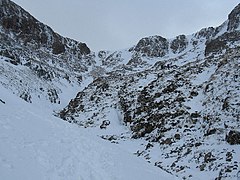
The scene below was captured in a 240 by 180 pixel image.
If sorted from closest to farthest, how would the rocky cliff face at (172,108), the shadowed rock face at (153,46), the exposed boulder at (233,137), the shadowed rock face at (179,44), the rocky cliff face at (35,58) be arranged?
the exposed boulder at (233,137)
the rocky cliff face at (172,108)
the rocky cliff face at (35,58)
the shadowed rock face at (153,46)
the shadowed rock face at (179,44)

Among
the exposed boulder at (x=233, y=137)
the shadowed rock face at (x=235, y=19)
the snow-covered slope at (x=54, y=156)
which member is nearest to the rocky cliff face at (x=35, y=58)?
the snow-covered slope at (x=54, y=156)

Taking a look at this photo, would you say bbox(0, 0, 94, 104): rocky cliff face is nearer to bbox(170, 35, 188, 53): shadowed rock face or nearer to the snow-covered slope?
the snow-covered slope

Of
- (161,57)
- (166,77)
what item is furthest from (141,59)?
(166,77)

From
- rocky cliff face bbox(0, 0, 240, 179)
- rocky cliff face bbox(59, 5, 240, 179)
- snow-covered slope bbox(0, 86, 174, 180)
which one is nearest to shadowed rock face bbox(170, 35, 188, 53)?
rocky cliff face bbox(0, 0, 240, 179)

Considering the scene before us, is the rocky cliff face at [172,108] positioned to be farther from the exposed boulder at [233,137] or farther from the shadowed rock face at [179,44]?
the shadowed rock face at [179,44]

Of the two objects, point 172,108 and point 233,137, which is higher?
point 172,108

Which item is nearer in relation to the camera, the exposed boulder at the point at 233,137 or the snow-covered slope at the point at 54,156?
the snow-covered slope at the point at 54,156

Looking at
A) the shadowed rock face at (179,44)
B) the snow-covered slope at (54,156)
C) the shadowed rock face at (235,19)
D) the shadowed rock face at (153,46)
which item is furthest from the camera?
the shadowed rock face at (179,44)

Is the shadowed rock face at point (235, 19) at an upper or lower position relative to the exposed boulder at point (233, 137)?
upper

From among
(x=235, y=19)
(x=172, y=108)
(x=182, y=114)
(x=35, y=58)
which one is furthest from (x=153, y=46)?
(x=182, y=114)

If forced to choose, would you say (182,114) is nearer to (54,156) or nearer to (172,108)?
(172,108)

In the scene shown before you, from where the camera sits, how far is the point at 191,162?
40.1ft

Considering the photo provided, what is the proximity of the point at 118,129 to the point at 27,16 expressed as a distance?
59592mm

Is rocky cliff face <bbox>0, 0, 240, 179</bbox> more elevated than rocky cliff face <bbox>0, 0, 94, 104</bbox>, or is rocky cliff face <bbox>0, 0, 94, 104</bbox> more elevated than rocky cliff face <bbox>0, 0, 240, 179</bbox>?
rocky cliff face <bbox>0, 0, 94, 104</bbox>
